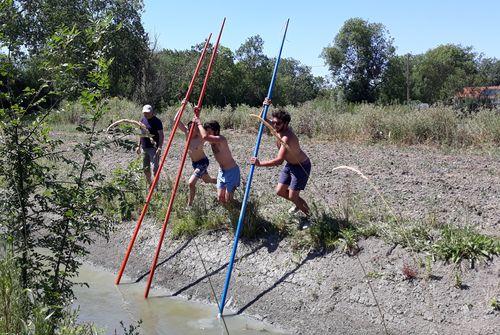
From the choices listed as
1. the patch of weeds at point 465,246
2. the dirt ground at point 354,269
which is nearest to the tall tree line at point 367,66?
the dirt ground at point 354,269

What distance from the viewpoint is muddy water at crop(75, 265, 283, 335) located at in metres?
6.29

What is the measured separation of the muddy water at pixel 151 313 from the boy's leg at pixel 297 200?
1.55 metres

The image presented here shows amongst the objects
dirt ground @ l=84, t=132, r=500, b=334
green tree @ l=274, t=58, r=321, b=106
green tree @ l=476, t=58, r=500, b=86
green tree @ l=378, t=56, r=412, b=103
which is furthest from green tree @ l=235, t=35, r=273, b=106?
dirt ground @ l=84, t=132, r=500, b=334

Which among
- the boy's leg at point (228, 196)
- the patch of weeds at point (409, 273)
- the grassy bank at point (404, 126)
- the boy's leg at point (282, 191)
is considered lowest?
the patch of weeds at point (409, 273)

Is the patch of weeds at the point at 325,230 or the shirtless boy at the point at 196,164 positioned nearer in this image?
the patch of weeds at the point at 325,230

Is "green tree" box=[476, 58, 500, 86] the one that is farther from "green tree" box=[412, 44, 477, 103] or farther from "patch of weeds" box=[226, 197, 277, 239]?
"patch of weeds" box=[226, 197, 277, 239]

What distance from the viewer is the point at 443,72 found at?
46219 millimetres

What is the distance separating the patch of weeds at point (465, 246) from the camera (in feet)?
19.0

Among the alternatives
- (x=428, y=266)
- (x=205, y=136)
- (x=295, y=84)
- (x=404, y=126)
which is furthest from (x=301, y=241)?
(x=295, y=84)

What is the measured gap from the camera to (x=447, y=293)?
5.70m

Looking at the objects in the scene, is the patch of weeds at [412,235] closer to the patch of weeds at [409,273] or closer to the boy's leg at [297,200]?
the patch of weeds at [409,273]

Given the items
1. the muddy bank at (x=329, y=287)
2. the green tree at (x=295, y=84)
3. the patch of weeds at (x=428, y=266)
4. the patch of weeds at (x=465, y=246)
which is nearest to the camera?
the muddy bank at (x=329, y=287)

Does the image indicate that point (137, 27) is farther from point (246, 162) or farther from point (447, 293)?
point (447, 293)

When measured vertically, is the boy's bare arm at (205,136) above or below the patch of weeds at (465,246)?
above
